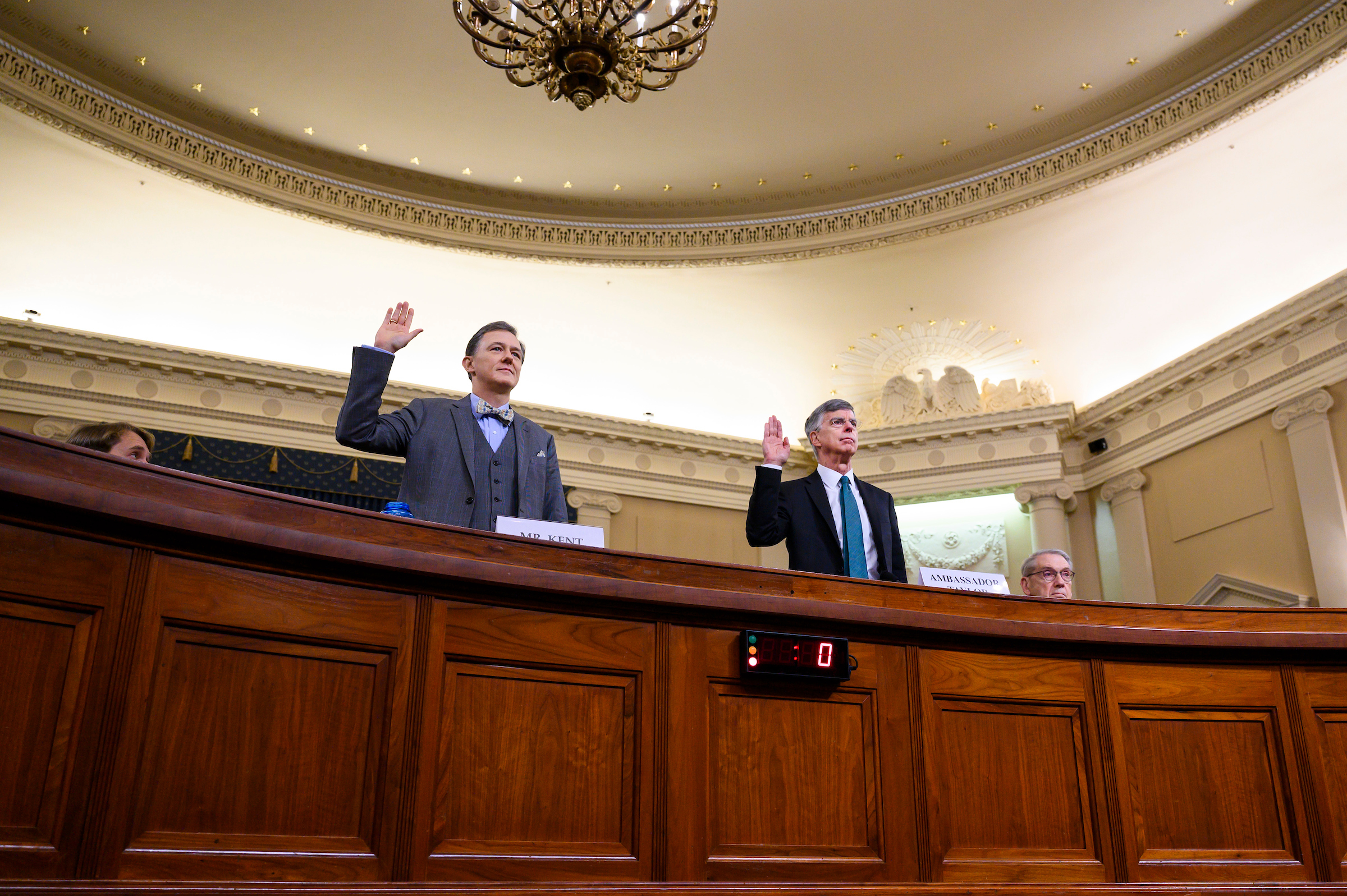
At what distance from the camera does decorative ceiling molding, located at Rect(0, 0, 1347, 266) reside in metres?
8.36

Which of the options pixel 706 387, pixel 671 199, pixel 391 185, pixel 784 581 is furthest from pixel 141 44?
pixel 784 581

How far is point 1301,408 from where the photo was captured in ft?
26.3

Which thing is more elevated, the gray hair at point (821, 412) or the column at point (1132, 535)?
the column at point (1132, 535)

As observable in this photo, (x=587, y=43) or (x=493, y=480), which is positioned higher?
(x=587, y=43)

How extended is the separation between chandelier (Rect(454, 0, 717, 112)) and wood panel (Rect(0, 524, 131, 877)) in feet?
→ 14.5

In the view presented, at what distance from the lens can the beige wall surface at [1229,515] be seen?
809cm

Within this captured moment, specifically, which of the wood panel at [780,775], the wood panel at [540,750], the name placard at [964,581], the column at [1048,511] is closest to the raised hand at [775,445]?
the name placard at [964,581]

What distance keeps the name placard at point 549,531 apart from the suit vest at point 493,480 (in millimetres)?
440

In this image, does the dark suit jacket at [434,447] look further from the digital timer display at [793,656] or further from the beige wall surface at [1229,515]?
the beige wall surface at [1229,515]

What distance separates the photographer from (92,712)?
1.88 metres

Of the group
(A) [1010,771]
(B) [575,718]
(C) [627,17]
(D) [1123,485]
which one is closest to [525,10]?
(C) [627,17]

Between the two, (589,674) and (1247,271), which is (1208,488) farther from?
(589,674)

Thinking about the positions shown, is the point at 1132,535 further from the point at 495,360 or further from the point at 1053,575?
the point at 495,360

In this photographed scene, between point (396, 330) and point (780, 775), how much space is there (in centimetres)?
158
